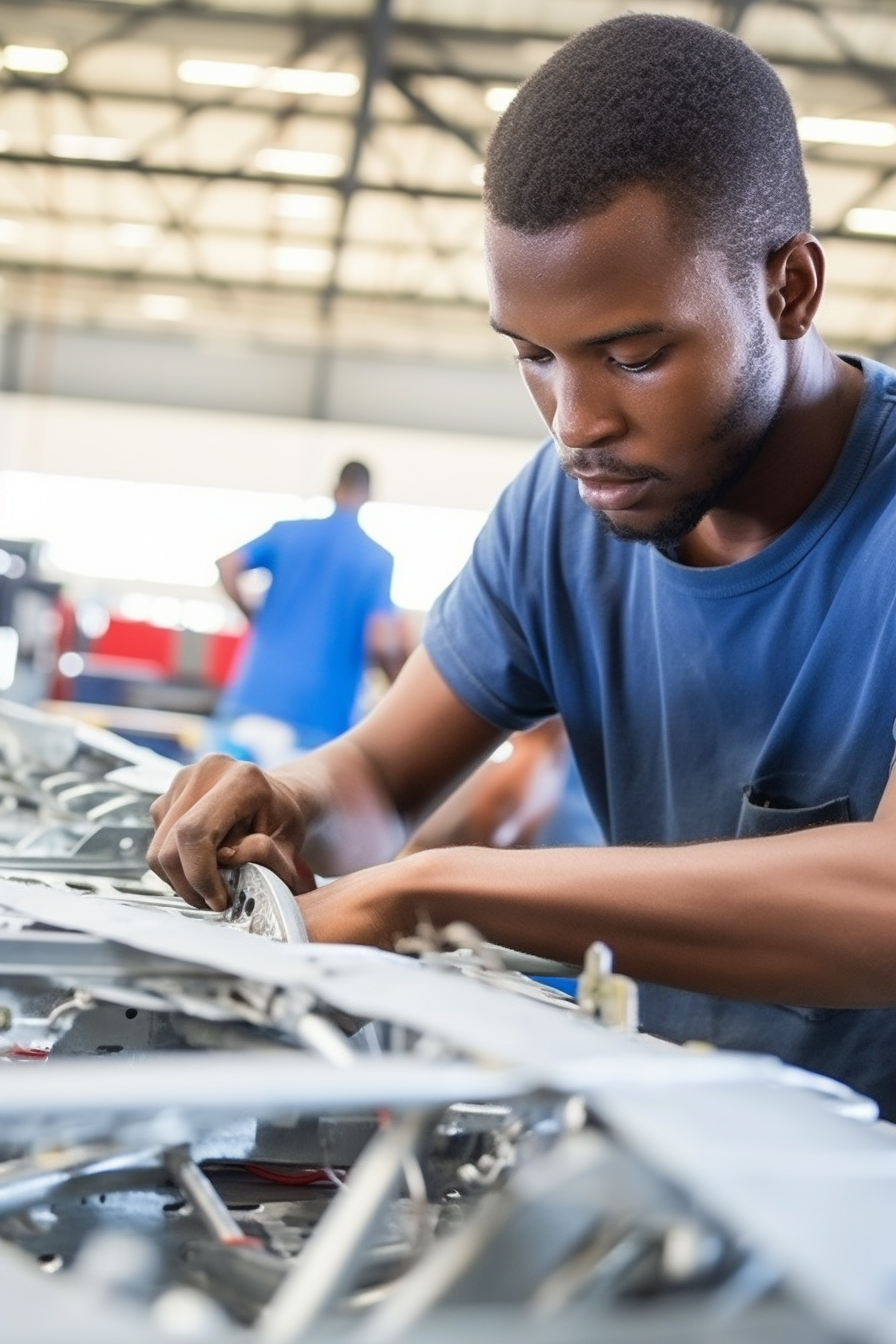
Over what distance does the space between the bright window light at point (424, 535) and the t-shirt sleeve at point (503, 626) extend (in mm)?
11184

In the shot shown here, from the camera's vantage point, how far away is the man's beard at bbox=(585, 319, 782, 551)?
1.26 m

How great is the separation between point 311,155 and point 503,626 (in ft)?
30.3

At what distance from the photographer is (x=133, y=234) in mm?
11969

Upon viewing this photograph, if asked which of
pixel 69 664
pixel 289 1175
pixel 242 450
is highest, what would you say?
pixel 242 450

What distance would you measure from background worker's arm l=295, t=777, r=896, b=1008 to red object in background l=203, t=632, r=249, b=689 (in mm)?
6702

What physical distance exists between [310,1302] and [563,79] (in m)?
1.05

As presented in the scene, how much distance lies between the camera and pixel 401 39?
8.46m

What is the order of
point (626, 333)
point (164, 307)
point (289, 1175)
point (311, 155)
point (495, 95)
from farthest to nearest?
1. point (164, 307)
2. point (311, 155)
3. point (495, 95)
4. point (626, 333)
5. point (289, 1175)

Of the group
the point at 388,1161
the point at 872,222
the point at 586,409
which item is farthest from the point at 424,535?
the point at 388,1161

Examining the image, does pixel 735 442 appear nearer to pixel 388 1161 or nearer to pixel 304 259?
pixel 388 1161

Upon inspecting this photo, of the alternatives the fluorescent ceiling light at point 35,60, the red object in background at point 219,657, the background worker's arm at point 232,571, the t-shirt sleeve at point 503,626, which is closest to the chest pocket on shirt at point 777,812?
the t-shirt sleeve at point 503,626

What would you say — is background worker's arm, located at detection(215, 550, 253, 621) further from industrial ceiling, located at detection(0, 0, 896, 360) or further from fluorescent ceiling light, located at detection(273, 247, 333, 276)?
fluorescent ceiling light, located at detection(273, 247, 333, 276)

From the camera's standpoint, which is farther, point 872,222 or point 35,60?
point 872,222

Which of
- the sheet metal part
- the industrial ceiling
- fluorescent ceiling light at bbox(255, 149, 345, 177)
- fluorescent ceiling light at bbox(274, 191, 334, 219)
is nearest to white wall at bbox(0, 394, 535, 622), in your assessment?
the industrial ceiling
